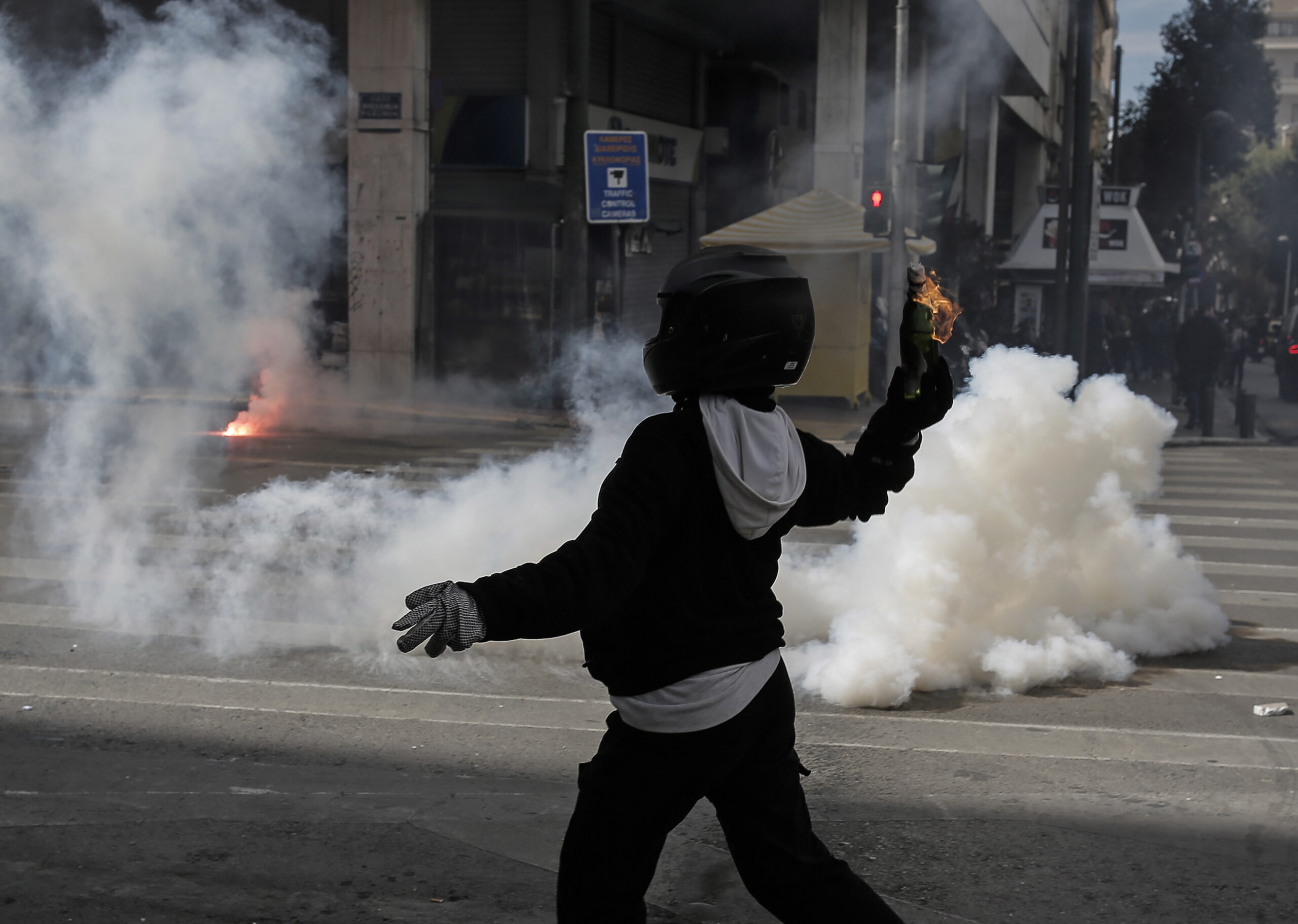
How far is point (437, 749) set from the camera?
5.00 m

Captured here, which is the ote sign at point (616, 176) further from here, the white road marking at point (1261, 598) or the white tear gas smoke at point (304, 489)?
the white road marking at point (1261, 598)

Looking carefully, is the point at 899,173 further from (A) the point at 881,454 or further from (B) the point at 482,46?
(A) the point at 881,454

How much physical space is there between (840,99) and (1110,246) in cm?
478

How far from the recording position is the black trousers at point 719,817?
2.49 meters

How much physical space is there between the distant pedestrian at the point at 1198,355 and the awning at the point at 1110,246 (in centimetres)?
211

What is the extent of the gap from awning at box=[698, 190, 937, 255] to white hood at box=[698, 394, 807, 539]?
14069 mm

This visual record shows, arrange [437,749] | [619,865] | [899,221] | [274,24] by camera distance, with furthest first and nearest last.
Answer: [899,221] → [274,24] → [437,749] → [619,865]

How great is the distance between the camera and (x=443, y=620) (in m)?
2.29

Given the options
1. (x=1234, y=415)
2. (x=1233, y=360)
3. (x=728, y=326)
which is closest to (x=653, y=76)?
(x=1234, y=415)

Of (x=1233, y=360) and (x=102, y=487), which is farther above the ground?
(x=1233, y=360)

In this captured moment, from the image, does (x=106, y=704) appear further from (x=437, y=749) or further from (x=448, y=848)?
(x=448, y=848)

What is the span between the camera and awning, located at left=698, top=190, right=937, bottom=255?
55.2 feet

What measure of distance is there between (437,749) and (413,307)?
13.8 m

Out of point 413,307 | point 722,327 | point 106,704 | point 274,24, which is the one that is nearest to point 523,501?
point 106,704
